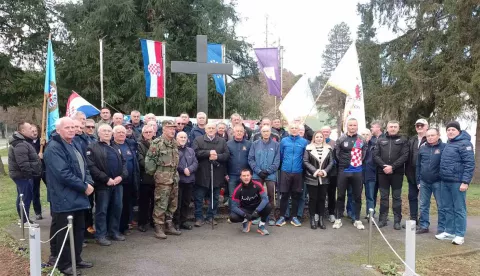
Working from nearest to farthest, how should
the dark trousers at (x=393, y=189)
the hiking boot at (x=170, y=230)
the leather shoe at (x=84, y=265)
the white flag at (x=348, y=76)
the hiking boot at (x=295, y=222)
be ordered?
the leather shoe at (x=84, y=265) → the hiking boot at (x=170, y=230) → the dark trousers at (x=393, y=189) → the hiking boot at (x=295, y=222) → the white flag at (x=348, y=76)

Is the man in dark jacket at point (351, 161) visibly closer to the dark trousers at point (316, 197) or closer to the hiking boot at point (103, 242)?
the dark trousers at point (316, 197)

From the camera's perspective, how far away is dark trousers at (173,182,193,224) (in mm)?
6660

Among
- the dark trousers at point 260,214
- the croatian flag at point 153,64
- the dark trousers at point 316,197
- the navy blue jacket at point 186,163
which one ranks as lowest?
the dark trousers at point 260,214

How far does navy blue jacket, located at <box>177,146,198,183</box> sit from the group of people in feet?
0.06

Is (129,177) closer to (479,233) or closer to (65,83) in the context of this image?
(479,233)

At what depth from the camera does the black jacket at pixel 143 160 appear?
6.28 meters

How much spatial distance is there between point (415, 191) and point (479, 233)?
4.31ft

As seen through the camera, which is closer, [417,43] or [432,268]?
[432,268]

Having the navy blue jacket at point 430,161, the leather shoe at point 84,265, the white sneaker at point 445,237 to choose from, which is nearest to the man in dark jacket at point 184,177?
the leather shoe at point 84,265

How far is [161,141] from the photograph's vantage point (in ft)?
20.2

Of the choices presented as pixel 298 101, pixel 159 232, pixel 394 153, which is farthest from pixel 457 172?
pixel 298 101

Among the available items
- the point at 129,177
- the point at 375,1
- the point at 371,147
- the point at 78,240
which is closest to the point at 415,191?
the point at 371,147

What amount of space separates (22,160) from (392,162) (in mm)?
6512

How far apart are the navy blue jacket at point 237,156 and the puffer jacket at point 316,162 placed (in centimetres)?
112
